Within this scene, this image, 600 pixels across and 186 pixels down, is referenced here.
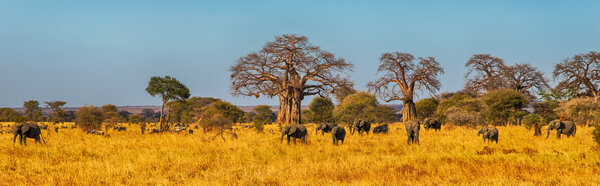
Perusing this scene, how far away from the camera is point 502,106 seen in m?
37.4

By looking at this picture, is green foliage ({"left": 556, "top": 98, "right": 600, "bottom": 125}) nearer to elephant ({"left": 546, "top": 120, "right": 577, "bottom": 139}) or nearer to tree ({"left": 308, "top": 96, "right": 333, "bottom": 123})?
elephant ({"left": 546, "top": 120, "right": 577, "bottom": 139})

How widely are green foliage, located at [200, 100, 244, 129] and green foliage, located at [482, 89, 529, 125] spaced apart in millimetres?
24423

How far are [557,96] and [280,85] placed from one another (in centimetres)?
3061

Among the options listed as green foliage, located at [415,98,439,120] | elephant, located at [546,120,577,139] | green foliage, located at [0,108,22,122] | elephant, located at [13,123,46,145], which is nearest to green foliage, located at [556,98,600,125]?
elephant, located at [546,120,577,139]

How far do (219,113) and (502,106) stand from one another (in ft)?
86.7

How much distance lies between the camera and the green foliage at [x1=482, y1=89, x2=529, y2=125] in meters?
37.3

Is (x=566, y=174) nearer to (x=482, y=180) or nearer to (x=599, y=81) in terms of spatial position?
(x=482, y=180)

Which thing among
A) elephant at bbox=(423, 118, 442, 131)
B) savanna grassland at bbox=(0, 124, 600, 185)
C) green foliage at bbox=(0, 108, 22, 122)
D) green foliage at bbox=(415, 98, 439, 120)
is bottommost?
savanna grassland at bbox=(0, 124, 600, 185)

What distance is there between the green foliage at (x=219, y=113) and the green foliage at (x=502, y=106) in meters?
24.4

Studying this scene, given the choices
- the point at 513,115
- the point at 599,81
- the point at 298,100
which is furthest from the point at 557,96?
the point at 298,100

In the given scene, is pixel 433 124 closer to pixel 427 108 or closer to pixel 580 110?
pixel 580 110

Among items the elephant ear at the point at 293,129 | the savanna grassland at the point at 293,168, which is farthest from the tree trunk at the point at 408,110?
the savanna grassland at the point at 293,168

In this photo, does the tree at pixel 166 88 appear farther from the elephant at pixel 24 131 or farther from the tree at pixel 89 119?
the elephant at pixel 24 131

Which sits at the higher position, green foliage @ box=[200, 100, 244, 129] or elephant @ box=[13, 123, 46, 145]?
green foliage @ box=[200, 100, 244, 129]
